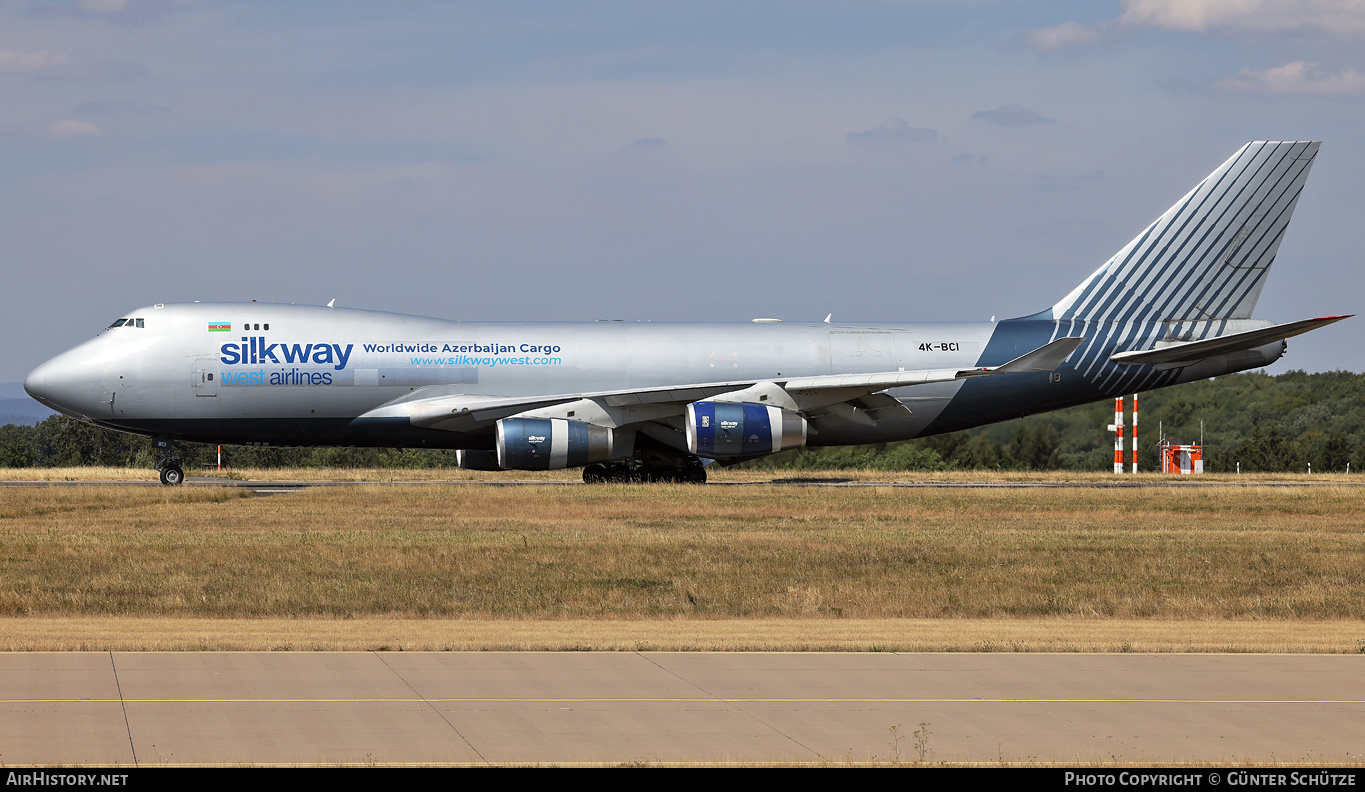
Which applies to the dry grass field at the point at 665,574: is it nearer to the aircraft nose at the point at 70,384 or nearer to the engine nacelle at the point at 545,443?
the engine nacelle at the point at 545,443

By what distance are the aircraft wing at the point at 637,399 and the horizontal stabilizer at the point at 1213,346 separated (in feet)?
8.80

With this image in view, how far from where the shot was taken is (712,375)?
113ft

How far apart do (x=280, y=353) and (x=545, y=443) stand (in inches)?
264

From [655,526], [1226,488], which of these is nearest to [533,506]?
[655,526]

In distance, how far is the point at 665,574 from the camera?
18.6 m

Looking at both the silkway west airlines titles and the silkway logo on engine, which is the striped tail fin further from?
the silkway logo on engine

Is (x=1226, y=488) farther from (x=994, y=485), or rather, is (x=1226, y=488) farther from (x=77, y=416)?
(x=77, y=416)

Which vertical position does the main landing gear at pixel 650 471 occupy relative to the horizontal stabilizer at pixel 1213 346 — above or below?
below

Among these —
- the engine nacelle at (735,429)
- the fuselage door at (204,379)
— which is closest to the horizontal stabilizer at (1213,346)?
the engine nacelle at (735,429)

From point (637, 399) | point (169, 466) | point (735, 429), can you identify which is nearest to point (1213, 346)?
point (735, 429)

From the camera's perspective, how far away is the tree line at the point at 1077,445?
65.9 m

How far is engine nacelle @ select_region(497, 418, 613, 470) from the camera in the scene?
31.5m

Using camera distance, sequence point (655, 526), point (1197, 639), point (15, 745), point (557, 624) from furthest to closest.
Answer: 1. point (655, 526)
2. point (557, 624)
3. point (1197, 639)
4. point (15, 745)

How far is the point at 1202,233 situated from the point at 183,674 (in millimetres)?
32050
